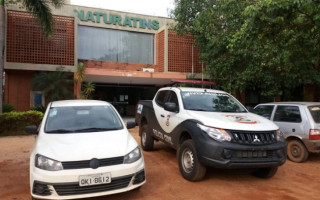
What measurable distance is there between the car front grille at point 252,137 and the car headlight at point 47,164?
2.82 m

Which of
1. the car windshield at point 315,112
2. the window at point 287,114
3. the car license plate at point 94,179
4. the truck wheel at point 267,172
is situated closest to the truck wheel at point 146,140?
the truck wheel at point 267,172

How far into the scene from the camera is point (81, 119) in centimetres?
498

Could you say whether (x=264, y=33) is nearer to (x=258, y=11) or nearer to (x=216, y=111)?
(x=258, y=11)

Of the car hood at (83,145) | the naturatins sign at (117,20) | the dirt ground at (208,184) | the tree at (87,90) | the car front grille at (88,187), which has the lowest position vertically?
the dirt ground at (208,184)

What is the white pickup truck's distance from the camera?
181 inches

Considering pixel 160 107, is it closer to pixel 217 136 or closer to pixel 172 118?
pixel 172 118

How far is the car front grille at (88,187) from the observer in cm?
367

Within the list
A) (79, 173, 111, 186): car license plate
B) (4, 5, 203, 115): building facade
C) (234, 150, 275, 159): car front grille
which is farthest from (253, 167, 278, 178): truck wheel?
(4, 5, 203, 115): building facade

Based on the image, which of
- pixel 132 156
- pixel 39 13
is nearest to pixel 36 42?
pixel 39 13

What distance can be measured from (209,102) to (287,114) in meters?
2.77

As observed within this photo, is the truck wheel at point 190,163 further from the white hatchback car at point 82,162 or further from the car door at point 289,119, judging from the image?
the car door at point 289,119

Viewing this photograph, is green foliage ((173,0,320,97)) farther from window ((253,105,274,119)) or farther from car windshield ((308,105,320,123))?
car windshield ((308,105,320,123))

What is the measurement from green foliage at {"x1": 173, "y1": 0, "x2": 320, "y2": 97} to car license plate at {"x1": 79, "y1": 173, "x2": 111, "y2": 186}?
5.54 m

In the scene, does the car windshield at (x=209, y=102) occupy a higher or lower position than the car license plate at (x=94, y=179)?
higher
